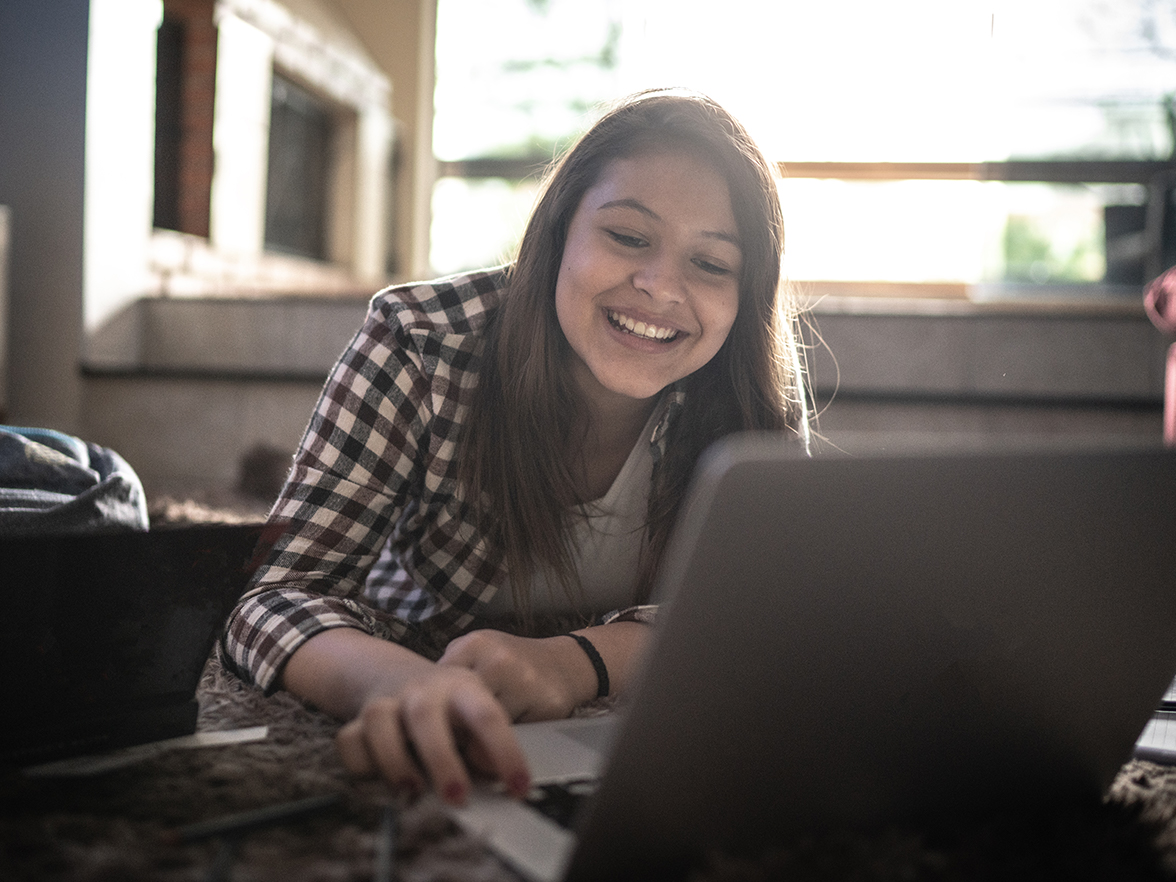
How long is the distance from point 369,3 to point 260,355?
10.3 ft

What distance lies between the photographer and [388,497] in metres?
0.81

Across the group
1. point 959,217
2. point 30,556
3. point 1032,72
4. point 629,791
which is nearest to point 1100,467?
point 629,791

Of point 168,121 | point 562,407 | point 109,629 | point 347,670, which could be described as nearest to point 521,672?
point 347,670

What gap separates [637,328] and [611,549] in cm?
24

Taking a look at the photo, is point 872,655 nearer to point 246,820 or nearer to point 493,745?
point 493,745

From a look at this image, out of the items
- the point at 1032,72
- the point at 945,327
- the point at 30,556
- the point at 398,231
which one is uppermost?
the point at 1032,72

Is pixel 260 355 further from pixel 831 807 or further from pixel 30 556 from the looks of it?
pixel 831 807

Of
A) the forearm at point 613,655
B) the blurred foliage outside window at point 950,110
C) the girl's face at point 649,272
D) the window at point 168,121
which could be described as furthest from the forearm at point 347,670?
the blurred foliage outside window at point 950,110

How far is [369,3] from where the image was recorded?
4855 mm

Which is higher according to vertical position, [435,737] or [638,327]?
[638,327]

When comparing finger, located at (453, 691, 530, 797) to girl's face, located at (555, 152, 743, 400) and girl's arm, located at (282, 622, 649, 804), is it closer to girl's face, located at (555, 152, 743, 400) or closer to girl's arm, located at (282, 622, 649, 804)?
girl's arm, located at (282, 622, 649, 804)

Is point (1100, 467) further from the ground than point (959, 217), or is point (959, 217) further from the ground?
point (959, 217)

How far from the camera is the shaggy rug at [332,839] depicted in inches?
14.7

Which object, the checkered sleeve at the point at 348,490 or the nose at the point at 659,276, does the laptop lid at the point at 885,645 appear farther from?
the nose at the point at 659,276
